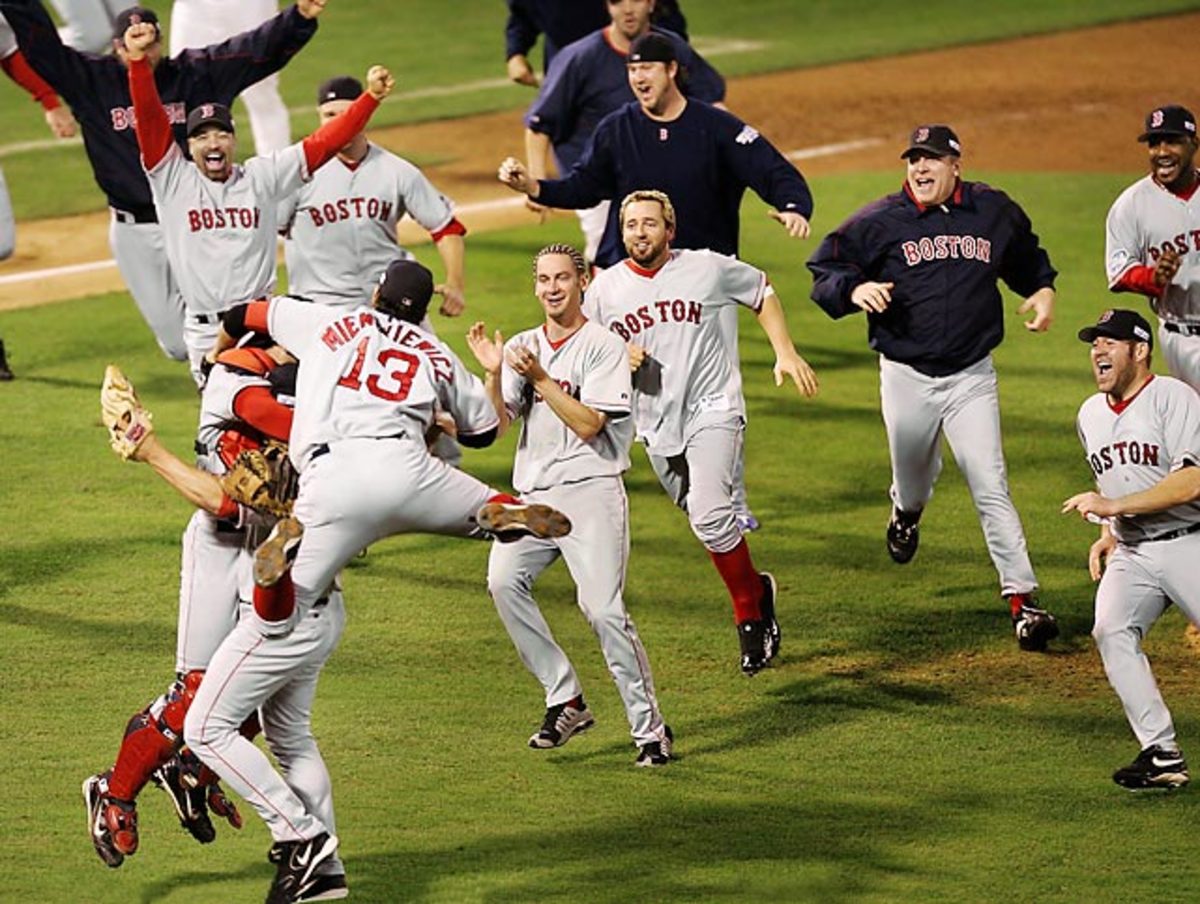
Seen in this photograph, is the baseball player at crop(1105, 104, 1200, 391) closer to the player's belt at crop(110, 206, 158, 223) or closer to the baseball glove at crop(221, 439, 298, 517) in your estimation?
the baseball glove at crop(221, 439, 298, 517)

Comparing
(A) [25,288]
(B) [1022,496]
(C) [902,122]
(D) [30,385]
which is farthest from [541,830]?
(C) [902,122]

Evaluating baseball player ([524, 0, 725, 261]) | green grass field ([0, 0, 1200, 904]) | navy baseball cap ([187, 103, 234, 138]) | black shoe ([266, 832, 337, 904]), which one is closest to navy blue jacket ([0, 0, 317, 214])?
navy baseball cap ([187, 103, 234, 138])

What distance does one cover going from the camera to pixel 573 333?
8328 millimetres

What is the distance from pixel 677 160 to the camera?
994 cm

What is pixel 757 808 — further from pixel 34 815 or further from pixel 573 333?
pixel 34 815

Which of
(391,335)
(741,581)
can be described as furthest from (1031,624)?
(391,335)

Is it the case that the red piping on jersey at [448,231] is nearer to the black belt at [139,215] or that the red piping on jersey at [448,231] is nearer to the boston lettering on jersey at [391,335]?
the black belt at [139,215]

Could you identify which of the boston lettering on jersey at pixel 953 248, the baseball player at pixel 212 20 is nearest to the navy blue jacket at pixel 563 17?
the baseball player at pixel 212 20

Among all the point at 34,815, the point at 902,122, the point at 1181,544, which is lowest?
the point at 902,122

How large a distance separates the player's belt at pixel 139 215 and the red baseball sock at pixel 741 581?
3845 mm

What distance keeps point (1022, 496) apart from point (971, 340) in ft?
6.46

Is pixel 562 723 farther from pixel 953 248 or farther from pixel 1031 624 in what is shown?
pixel 953 248

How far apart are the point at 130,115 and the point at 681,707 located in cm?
423

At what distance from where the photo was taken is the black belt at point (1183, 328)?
9852 mm
